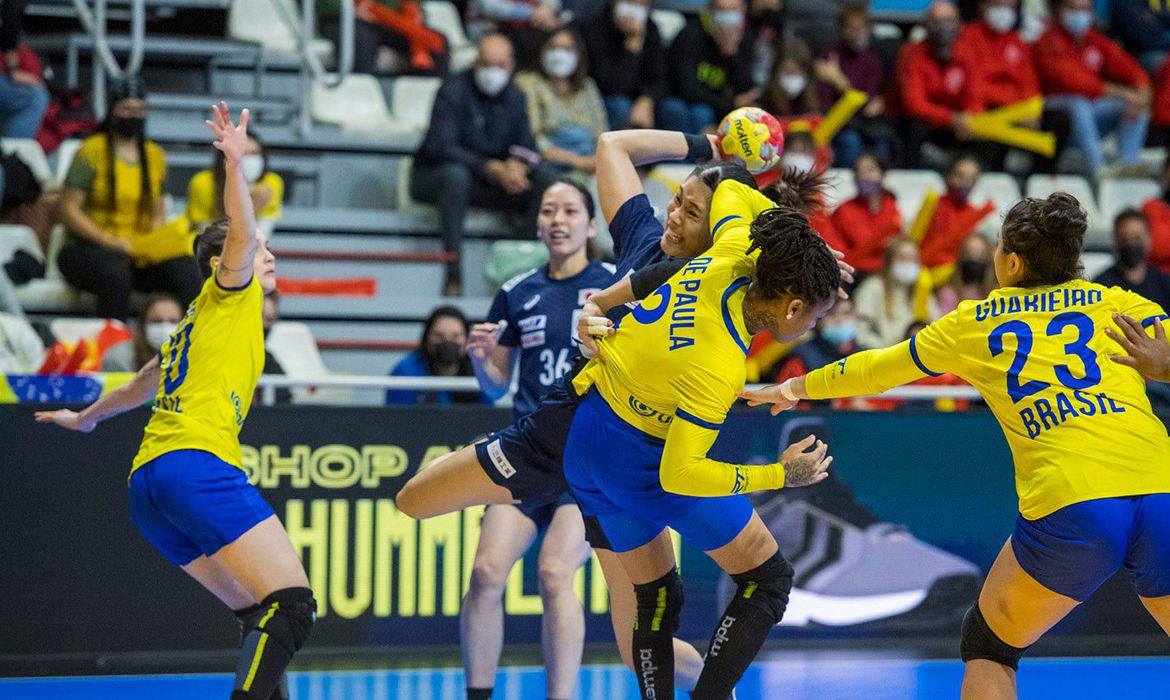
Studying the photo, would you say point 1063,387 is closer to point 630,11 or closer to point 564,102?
point 564,102

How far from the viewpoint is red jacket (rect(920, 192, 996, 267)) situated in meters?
10.4

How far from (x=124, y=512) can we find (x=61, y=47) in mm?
4701

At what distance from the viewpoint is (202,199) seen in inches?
345

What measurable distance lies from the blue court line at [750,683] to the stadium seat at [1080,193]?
4786mm

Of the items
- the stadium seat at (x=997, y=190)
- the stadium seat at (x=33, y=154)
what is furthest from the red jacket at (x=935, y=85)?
the stadium seat at (x=33, y=154)

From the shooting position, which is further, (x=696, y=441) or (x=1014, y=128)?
(x=1014, y=128)

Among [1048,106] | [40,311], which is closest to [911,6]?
[1048,106]

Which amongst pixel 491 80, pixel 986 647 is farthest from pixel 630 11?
pixel 986 647

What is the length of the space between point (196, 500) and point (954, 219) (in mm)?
7085

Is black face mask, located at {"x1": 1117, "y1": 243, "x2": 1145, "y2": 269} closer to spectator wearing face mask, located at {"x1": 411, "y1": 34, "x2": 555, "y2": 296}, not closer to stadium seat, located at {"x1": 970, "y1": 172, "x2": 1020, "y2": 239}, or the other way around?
stadium seat, located at {"x1": 970, "y1": 172, "x2": 1020, "y2": 239}

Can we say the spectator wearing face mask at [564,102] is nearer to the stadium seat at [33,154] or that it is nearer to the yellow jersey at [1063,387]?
the stadium seat at [33,154]

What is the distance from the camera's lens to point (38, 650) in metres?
6.77

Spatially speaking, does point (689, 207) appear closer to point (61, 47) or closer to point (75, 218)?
point (75, 218)

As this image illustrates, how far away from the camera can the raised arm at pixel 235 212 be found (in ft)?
14.9
